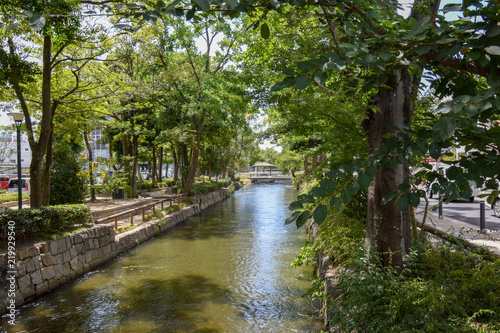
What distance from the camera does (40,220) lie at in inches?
281

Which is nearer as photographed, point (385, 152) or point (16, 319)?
point (385, 152)

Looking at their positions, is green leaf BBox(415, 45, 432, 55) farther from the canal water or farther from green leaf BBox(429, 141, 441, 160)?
the canal water

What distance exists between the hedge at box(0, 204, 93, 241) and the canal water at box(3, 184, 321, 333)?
131cm

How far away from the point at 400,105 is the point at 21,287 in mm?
7055

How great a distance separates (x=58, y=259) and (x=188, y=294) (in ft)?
9.79

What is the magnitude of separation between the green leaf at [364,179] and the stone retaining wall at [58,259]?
6573mm

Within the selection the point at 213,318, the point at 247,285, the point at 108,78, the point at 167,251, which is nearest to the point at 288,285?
the point at 247,285

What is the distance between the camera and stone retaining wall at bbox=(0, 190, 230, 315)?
20.1ft

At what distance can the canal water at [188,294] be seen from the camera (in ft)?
18.2

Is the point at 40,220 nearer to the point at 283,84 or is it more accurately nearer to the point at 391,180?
the point at 391,180

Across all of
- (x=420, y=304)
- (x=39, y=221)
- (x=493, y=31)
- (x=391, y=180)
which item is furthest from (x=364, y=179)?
(x=39, y=221)

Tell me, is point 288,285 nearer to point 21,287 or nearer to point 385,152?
point 21,287

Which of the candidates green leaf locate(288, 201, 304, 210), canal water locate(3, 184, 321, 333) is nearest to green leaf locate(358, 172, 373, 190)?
green leaf locate(288, 201, 304, 210)

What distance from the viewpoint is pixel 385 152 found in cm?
189
